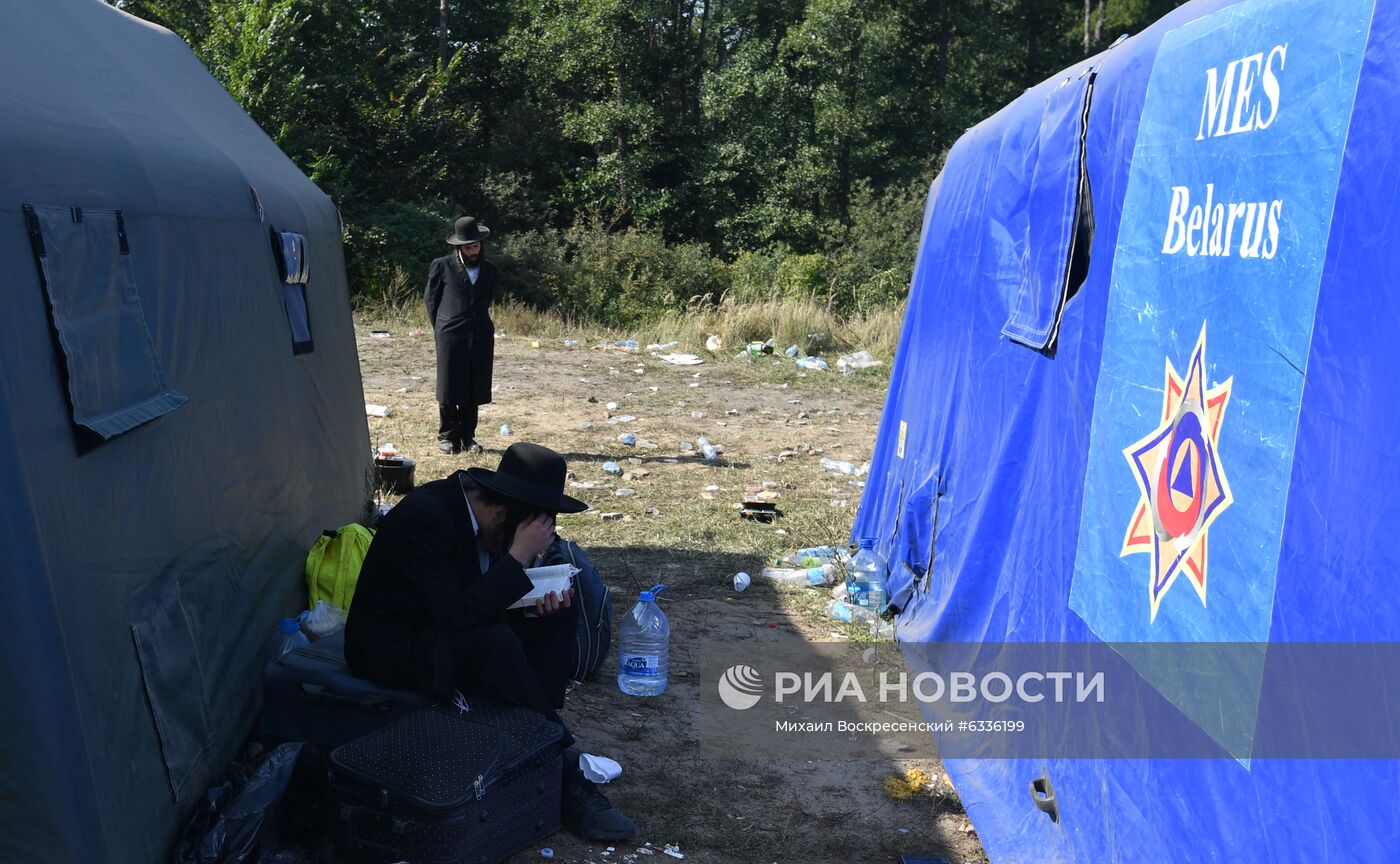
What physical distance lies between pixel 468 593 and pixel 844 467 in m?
5.66

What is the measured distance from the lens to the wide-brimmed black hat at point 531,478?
3.77 m

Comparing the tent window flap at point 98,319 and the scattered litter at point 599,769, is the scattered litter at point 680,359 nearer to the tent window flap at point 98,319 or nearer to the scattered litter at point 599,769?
the scattered litter at point 599,769

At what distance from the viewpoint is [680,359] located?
46.8 ft

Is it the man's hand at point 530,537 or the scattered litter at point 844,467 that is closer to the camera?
the man's hand at point 530,537

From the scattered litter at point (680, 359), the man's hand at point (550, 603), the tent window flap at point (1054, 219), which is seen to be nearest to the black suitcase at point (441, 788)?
the man's hand at point (550, 603)

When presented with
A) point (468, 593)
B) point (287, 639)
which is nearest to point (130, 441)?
point (468, 593)

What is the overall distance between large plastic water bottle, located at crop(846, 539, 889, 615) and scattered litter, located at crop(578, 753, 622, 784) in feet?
6.61

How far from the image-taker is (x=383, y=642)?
381 centimetres

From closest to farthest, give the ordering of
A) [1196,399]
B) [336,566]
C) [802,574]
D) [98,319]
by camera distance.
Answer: [1196,399]
[98,319]
[336,566]
[802,574]

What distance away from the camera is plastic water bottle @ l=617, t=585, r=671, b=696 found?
5.01 metres

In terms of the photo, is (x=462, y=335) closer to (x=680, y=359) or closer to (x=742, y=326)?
(x=680, y=359)

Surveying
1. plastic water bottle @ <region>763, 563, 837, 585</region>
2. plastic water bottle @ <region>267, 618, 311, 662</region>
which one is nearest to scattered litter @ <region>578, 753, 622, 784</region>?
plastic water bottle @ <region>267, 618, 311, 662</region>

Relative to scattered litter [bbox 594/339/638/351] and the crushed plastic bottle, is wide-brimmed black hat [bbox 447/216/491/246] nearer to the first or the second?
the crushed plastic bottle

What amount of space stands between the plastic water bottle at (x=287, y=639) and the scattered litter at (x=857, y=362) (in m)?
9.99
